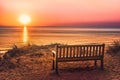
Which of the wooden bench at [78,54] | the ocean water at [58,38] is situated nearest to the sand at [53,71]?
the wooden bench at [78,54]

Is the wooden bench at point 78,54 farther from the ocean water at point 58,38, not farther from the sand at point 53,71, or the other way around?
the ocean water at point 58,38

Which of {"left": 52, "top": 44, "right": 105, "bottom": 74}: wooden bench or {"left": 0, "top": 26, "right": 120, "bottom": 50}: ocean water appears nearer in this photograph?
{"left": 52, "top": 44, "right": 105, "bottom": 74}: wooden bench

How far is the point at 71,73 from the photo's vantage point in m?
8.52

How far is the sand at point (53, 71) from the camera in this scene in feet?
26.4

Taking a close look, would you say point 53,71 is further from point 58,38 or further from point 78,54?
point 58,38

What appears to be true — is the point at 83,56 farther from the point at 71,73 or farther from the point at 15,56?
the point at 15,56

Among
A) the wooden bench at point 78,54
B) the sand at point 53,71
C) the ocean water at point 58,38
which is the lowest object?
the ocean water at point 58,38

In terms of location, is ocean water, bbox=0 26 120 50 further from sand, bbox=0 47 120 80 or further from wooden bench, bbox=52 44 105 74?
wooden bench, bbox=52 44 105 74

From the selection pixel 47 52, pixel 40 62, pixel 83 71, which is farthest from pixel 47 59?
pixel 83 71

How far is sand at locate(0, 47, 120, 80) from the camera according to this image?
26.4 feet

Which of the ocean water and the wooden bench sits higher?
the wooden bench

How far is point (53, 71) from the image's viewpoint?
8.83m

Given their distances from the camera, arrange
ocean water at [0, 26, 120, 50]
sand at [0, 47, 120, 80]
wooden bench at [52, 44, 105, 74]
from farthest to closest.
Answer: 1. ocean water at [0, 26, 120, 50]
2. wooden bench at [52, 44, 105, 74]
3. sand at [0, 47, 120, 80]

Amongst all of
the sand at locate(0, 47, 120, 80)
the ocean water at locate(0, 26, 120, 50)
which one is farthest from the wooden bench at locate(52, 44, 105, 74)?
the ocean water at locate(0, 26, 120, 50)
